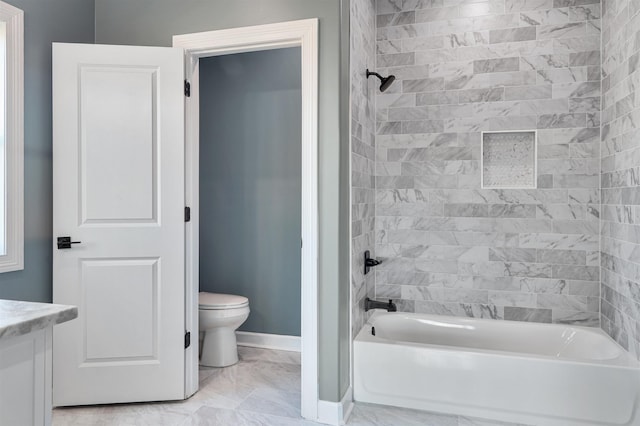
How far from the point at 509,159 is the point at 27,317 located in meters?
2.86

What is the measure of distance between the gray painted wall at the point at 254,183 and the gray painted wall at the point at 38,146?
1.40 metres

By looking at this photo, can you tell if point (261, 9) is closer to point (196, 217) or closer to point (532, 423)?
point (196, 217)

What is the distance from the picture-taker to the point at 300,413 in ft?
8.20

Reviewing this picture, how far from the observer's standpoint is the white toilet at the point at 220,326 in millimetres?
3211

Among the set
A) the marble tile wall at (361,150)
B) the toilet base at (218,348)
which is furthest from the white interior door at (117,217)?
the marble tile wall at (361,150)

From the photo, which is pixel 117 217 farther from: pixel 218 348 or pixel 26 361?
pixel 26 361

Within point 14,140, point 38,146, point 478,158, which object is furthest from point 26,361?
point 478,158

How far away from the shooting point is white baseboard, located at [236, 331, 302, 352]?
3.67m

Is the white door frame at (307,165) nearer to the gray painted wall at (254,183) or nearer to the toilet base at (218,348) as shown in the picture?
the toilet base at (218,348)

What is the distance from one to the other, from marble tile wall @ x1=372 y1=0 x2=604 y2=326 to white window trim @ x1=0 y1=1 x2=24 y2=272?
2.19m

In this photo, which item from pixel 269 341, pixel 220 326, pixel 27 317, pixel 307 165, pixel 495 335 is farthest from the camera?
pixel 269 341

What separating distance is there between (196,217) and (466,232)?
180 cm

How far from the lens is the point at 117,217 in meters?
2.57

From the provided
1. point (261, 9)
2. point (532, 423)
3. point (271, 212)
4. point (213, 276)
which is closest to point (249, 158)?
point (271, 212)
